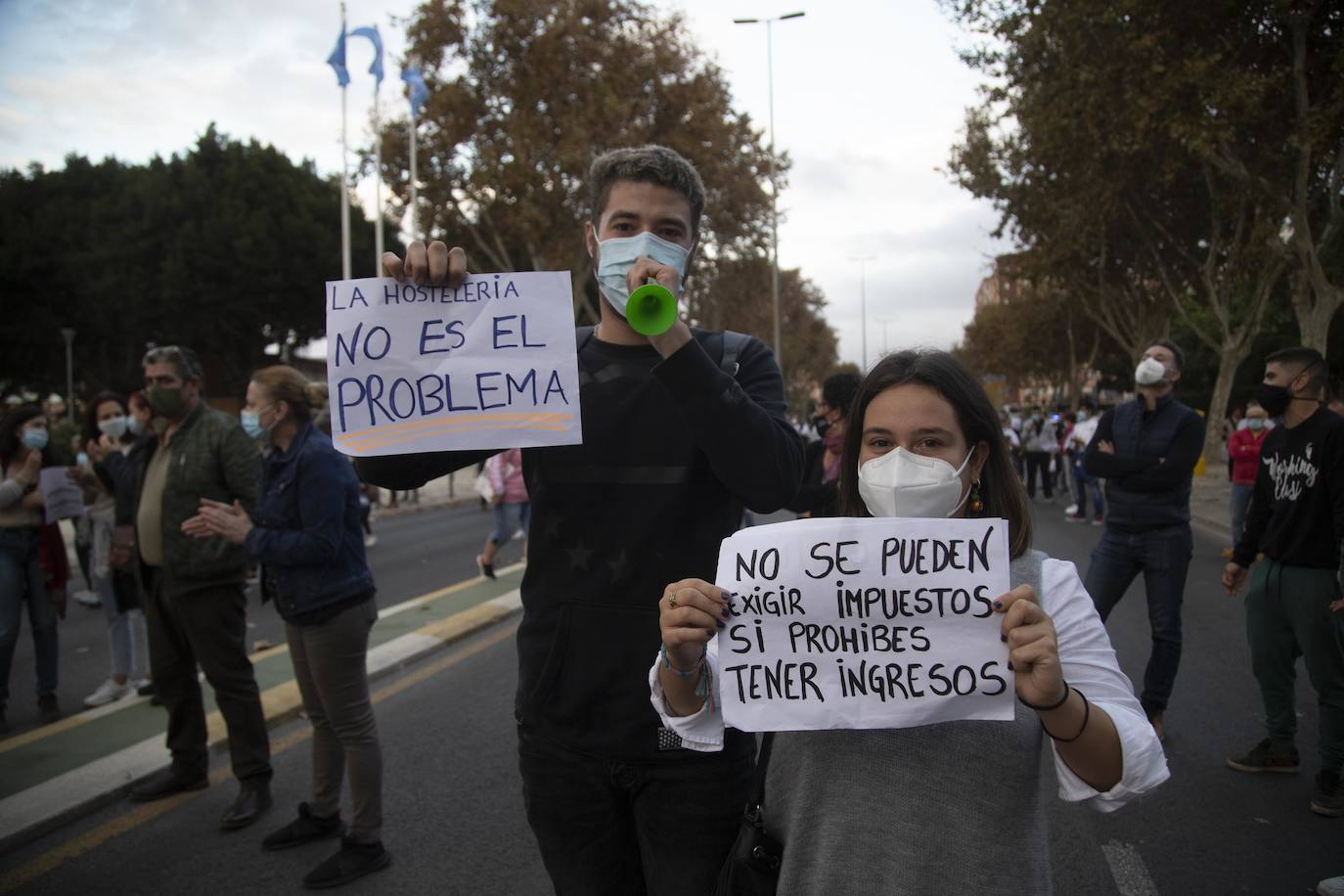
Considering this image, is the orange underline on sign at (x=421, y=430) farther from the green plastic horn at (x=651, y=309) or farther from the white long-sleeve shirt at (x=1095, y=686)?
the white long-sleeve shirt at (x=1095, y=686)

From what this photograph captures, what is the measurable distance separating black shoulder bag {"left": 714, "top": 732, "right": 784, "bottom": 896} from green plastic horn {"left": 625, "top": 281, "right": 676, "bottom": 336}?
30.2 inches

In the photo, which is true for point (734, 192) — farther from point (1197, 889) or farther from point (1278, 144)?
point (1197, 889)

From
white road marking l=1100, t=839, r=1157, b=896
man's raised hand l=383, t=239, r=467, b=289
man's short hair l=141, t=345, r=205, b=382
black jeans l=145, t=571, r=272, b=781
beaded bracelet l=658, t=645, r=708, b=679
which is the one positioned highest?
man's short hair l=141, t=345, r=205, b=382

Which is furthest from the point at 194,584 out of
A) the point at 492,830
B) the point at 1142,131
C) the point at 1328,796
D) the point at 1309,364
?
the point at 1142,131

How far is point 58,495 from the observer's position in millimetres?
6078

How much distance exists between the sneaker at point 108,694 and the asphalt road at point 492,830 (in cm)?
143

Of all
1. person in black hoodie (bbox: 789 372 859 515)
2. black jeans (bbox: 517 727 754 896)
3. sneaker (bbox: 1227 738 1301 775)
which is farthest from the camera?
person in black hoodie (bbox: 789 372 859 515)

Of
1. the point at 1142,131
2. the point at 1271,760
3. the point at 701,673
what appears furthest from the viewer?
the point at 1142,131

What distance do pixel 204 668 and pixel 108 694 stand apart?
243 centimetres

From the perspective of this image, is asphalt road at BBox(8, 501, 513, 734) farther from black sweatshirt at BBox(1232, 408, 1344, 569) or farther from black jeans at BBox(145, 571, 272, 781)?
black sweatshirt at BBox(1232, 408, 1344, 569)

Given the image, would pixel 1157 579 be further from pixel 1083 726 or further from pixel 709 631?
pixel 709 631

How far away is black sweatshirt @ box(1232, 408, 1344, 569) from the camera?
14.7ft

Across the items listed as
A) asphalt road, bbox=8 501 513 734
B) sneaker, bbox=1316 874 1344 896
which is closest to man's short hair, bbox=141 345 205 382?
asphalt road, bbox=8 501 513 734

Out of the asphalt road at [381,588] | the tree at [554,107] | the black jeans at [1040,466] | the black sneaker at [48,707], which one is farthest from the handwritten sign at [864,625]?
the tree at [554,107]
